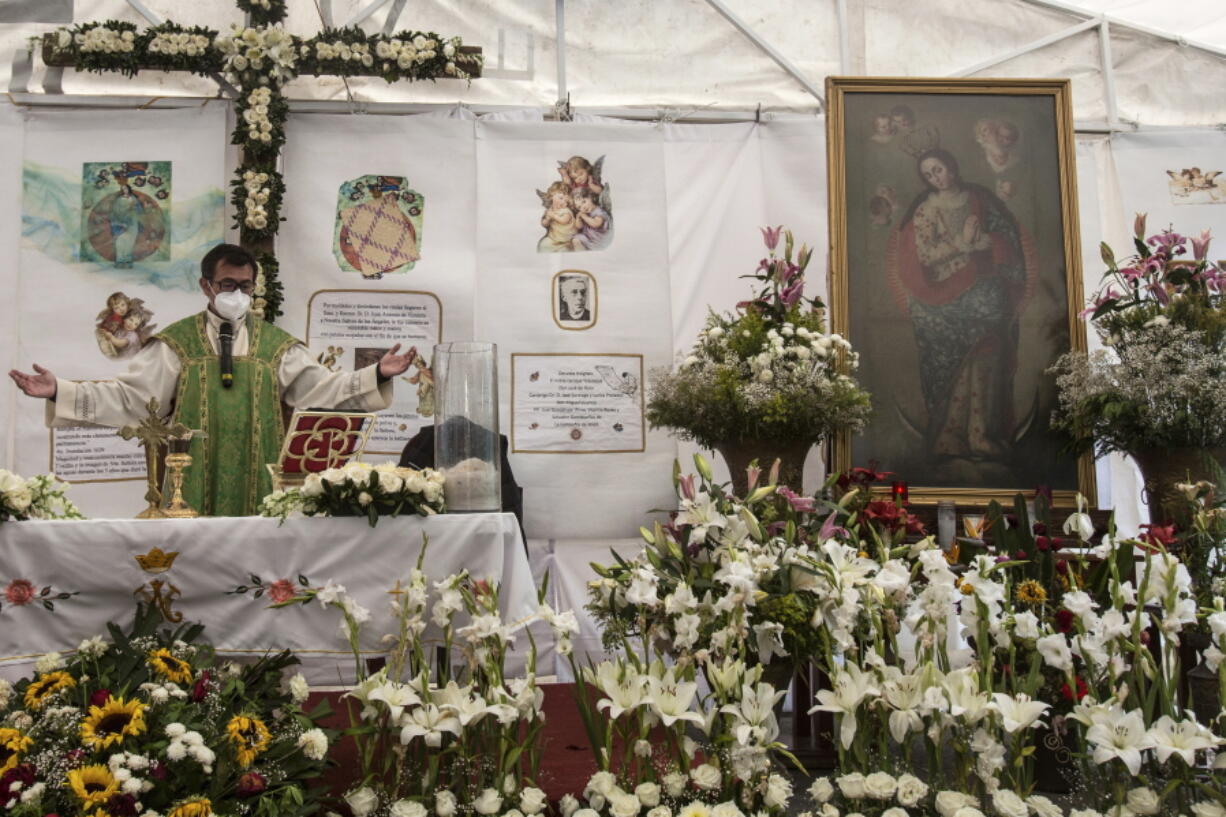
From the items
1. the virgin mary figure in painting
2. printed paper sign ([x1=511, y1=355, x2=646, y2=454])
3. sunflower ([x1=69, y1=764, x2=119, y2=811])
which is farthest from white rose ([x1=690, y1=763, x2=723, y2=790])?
printed paper sign ([x1=511, y1=355, x2=646, y2=454])

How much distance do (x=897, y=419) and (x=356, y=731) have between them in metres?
4.27

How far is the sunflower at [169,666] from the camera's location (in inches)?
111

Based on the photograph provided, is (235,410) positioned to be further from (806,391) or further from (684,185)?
(684,185)

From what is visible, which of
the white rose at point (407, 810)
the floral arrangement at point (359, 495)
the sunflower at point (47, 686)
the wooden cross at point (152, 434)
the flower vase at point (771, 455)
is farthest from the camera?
the flower vase at point (771, 455)

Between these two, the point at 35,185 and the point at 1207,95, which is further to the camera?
the point at 1207,95

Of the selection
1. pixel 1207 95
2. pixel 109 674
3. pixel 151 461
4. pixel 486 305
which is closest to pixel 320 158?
pixel 486 305

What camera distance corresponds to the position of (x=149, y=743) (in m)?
2.56

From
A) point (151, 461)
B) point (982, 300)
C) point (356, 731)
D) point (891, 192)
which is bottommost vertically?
point (356, 731)

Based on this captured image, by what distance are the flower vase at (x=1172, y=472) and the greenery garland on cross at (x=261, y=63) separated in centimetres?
412

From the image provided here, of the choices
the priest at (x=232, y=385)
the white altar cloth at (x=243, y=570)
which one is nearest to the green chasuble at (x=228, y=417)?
the priest at (x=232, y=385)

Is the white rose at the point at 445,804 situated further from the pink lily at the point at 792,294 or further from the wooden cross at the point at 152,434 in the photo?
the pink lily at the point at 792,294

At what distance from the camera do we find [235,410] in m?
4.91

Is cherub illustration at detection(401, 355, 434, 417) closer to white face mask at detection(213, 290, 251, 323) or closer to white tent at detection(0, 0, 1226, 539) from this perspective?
white tent at detection(0, 0, 1226, 539)

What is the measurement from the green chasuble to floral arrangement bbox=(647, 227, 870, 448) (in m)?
1.91
